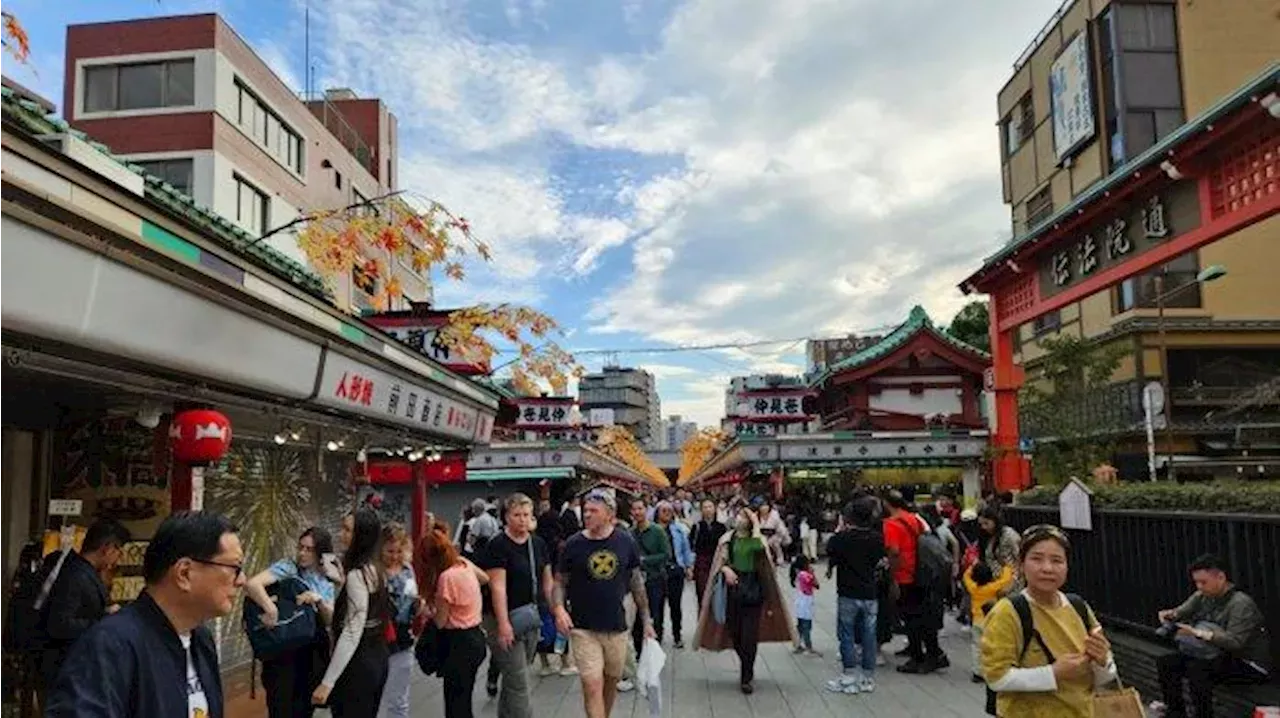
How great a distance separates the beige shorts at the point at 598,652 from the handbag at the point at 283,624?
199 cm

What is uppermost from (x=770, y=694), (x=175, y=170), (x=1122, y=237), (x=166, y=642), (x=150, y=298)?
(x=175, y=170)

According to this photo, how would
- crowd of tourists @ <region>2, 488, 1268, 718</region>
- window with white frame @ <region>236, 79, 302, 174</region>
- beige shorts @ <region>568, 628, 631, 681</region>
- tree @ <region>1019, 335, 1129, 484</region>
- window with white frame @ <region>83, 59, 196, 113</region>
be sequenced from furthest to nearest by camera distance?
window with white frame @ <region>236, 79, 302, 174</region>, window with white frame @ <region>83, 59, 196, 113</region>, tree @ <region>1019, 335, 1129, 484</region>, beige shorts @ <region>568, 628, 631, 681</region>, crowd of tourists @ <region>2, 488, 1268, 718</region>

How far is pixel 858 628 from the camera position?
964 cm

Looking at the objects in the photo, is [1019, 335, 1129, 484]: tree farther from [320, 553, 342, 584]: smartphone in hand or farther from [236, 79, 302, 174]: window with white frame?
[236, 79, 302, 174]: window with white frame

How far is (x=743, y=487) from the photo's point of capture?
181 feet

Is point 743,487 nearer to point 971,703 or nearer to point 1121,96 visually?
point 1121,96

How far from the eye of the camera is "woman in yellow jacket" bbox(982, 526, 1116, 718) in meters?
4.02

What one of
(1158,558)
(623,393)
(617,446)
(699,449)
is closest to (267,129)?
(1158,558)

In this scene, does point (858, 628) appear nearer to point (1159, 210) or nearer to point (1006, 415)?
point (1159, 210)

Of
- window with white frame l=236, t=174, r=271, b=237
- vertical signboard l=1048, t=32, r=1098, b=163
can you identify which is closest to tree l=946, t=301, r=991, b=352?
vertical signboard l=1048, t=32, r=1098, b=163

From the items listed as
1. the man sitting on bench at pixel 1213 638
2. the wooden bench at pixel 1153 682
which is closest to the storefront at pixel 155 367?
the man sitting on bench at pixel 1213 638

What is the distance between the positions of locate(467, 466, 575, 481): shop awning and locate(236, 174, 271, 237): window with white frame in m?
9.73

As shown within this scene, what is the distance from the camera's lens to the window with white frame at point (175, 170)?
27641mm

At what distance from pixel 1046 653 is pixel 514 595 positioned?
4468 millimetres
